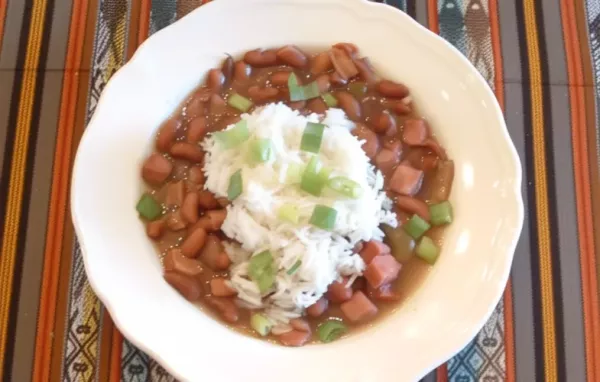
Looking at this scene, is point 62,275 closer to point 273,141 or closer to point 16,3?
point 273,141

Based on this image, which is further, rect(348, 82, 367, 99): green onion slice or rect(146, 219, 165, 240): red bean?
rect(348, 82, 367, 99): green onion slice

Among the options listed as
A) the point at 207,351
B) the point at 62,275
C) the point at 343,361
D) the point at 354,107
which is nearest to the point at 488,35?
the point at 354,107

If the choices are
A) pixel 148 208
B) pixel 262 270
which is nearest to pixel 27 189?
pixel 148 208

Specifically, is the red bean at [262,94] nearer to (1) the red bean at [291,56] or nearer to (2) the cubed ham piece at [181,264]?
(1) the red bean at [291,56]

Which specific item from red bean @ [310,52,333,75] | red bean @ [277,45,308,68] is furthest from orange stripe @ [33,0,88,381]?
red bean @ [310,52,333,75]

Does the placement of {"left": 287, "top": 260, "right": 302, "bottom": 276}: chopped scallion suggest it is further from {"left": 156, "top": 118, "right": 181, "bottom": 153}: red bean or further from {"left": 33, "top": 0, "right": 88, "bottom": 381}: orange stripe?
{"left": 33, "top": 0, "right": 88, "bottom": 381}: orange stripe

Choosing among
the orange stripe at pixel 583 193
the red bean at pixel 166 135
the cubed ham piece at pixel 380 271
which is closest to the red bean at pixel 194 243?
the red bean at pixel 166 135

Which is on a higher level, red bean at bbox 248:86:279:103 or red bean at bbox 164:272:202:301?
red bean at bbox 248:86:279:103
